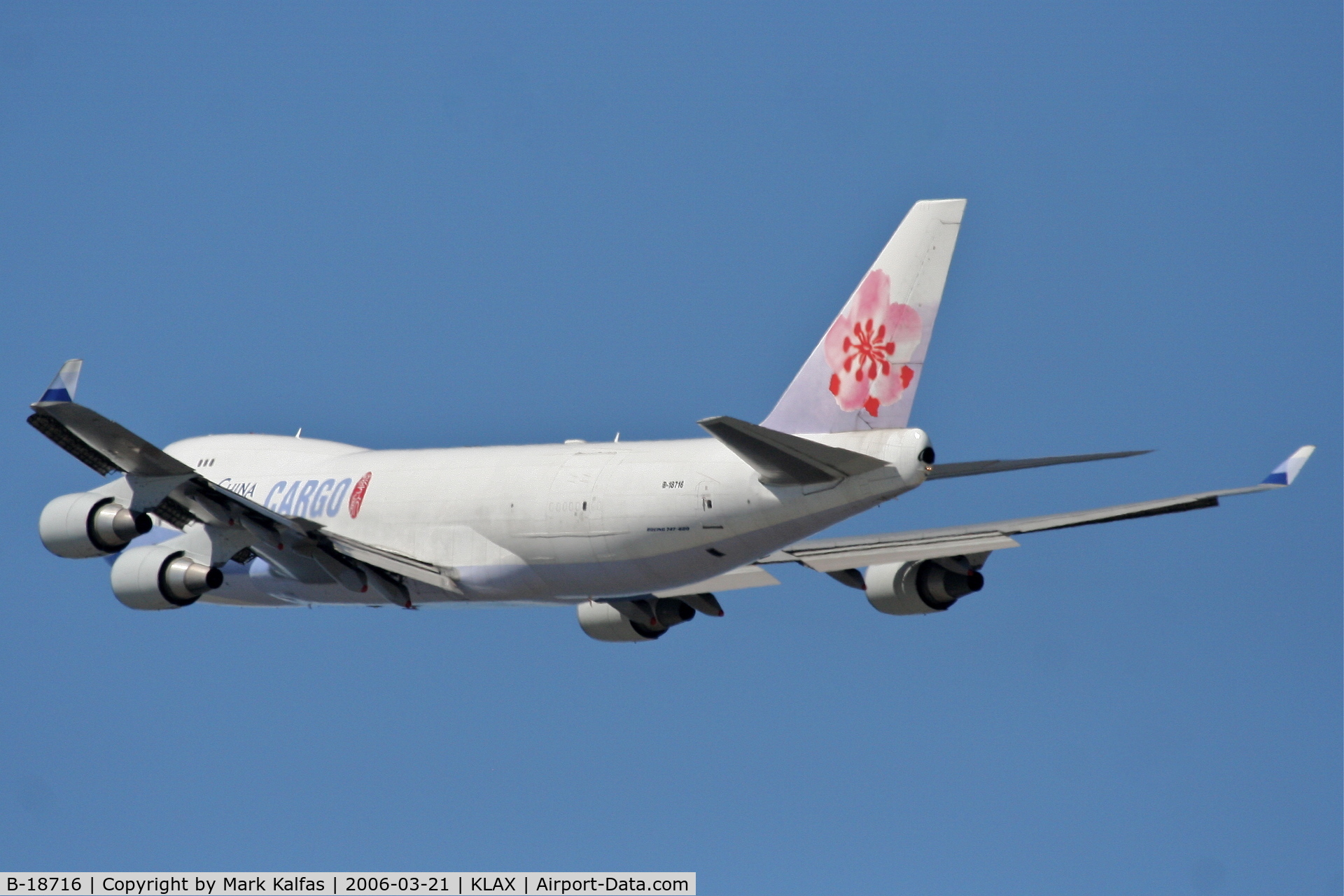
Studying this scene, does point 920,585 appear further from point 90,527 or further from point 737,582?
point 90,527

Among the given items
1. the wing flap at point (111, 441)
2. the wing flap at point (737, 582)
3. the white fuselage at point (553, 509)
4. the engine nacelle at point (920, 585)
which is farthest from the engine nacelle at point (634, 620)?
the wing flap at point (111, 441)

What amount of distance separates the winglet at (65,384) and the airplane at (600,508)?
26 millimetres

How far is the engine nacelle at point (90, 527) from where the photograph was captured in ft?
121

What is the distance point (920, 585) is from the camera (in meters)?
38.3

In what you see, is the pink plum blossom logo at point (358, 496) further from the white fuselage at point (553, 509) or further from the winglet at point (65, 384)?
the winglet at point (65, 384)

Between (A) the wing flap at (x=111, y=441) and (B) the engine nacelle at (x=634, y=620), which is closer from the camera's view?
(A) the wing flap at (x=111, y=441)

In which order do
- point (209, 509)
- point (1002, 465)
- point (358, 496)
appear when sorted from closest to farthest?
1. point (1002, 465)
2. point (209, 509)
3. point (358, 496)

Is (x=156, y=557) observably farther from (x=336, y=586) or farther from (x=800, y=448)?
(x=800, y=448)

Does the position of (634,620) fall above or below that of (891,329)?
below

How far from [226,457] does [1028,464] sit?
20.7 m

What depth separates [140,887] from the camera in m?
37.2

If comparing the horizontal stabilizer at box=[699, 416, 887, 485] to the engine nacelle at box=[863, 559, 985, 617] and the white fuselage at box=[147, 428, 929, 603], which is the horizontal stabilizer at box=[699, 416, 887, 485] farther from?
the engine nacelle at box=[863, 559, 985, 617]

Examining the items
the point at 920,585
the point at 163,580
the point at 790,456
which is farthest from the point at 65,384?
the point at 920,585

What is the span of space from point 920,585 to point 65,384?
16794mm
